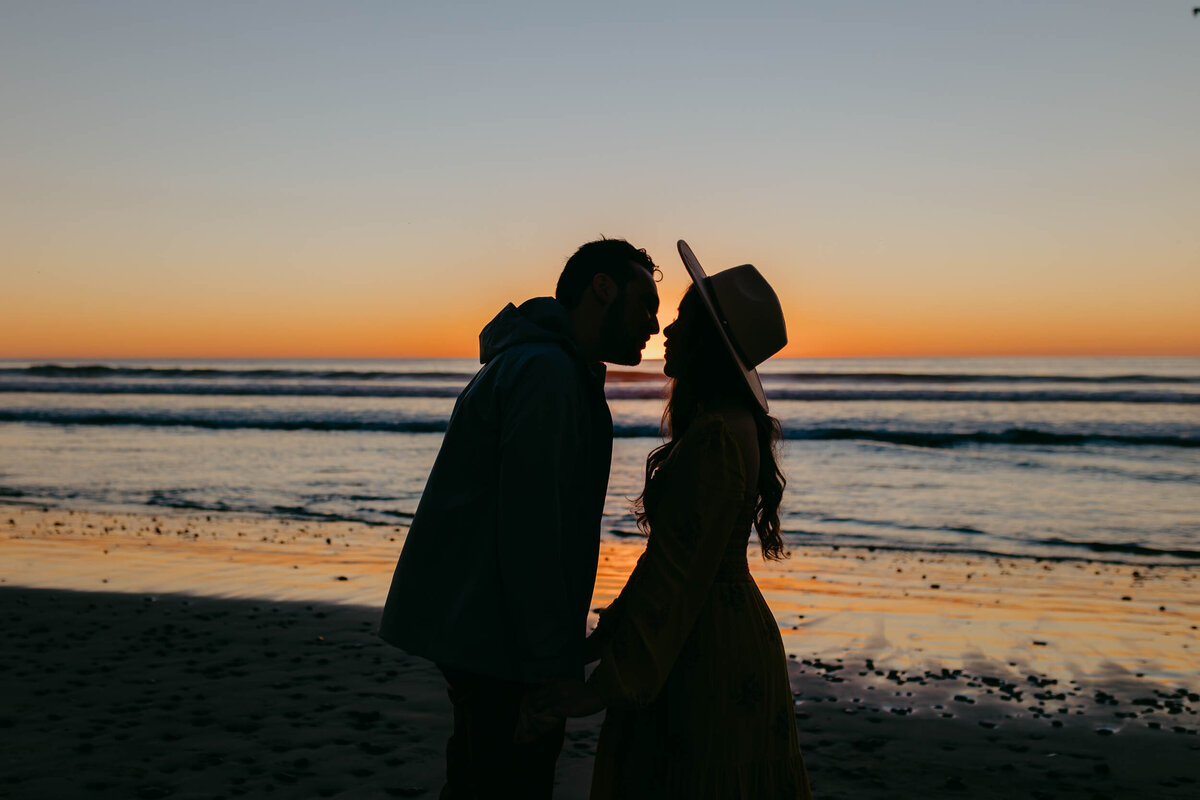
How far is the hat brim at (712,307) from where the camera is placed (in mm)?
2359

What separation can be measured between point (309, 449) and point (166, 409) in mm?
15536

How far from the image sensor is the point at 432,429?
27688mm

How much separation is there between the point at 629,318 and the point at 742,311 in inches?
12.3

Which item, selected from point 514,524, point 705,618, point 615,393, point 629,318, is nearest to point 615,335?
point 629,318

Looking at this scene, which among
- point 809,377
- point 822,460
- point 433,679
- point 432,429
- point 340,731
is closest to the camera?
point 340,731

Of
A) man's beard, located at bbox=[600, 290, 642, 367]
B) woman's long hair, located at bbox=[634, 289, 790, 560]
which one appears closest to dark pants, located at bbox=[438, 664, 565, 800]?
woman's long hair, located at bbox=[634, 289, 790, 560]

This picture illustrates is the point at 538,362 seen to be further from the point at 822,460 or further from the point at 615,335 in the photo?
the point at 822,460

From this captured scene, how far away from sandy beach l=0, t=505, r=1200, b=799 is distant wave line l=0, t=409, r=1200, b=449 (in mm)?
15557

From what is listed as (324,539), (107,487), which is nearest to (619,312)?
(324,539)

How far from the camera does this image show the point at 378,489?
14.4 meters

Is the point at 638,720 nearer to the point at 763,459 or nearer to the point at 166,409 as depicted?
the point at 763,459

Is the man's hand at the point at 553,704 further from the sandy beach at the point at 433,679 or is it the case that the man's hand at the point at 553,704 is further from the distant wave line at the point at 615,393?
the distant wave line at the point at 615,393

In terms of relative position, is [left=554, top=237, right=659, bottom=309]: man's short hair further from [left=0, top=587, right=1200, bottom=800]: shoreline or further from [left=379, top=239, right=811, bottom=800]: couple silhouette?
[left=0, top=587, right=1200, bottom=800]: shoreline

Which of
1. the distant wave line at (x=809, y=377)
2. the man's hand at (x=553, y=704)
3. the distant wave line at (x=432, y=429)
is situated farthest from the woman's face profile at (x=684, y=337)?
the distant wave line at (x=809, y=377)
